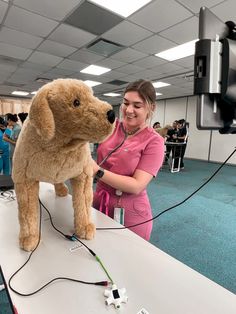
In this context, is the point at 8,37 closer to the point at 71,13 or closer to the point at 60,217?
the point at 71,13

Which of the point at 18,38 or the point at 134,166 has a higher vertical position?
the point at 18,38

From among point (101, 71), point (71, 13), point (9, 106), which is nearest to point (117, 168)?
point (71, 13)

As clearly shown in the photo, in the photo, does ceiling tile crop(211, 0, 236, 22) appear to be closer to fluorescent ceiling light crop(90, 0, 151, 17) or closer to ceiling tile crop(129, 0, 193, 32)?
ceiling tile crop(129, 0, 193, 32)

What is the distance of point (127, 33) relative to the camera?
2957 mm

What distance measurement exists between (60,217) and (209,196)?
3209 mm

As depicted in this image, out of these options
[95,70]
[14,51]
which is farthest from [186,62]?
[14,51]

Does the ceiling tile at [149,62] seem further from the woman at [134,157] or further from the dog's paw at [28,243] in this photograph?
the dog's paw at [28,243]

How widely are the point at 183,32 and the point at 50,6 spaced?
177 cm

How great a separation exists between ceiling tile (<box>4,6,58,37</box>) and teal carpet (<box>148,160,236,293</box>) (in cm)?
291

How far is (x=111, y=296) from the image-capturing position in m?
0.50

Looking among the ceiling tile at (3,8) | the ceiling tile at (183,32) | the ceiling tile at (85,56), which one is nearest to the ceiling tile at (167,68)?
the ceiling tile at (183,32)

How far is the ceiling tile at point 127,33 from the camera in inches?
108

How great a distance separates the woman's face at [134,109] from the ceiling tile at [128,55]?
304 cm

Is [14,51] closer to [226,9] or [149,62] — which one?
[149,62]
